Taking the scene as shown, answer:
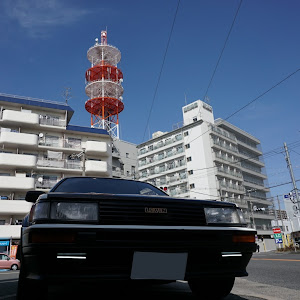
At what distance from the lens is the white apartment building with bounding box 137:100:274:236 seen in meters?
47.2

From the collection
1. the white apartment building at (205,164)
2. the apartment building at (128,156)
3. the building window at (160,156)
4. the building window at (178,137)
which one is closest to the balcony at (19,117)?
the apartment building at (128,156)

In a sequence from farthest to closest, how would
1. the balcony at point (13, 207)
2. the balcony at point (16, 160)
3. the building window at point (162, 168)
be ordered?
the building window at point (162, 168)
the balcony at point (16, 160)
the balcony at point (13, 207)

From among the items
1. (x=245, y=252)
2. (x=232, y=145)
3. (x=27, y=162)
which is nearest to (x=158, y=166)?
(x=232, y=145)

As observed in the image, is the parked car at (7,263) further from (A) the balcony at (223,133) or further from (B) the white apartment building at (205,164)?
(A) the balcony at (223,133)

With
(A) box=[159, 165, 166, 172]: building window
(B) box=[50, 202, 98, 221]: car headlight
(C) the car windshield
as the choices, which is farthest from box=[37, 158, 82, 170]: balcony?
(B) box=[50, 202, 98, 221]: car headlight

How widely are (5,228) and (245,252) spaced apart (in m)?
27.2

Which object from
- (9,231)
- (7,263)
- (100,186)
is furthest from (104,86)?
(100,186)

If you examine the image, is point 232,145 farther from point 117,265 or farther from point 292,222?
point 117,265

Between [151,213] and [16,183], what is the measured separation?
2734cm

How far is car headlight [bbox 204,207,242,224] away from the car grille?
68mm

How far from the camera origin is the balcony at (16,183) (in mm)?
26266

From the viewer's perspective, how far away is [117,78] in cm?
4459

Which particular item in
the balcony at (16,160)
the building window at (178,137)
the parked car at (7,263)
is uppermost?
the building window at (178,137)

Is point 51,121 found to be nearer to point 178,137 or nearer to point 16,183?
point 16,183
